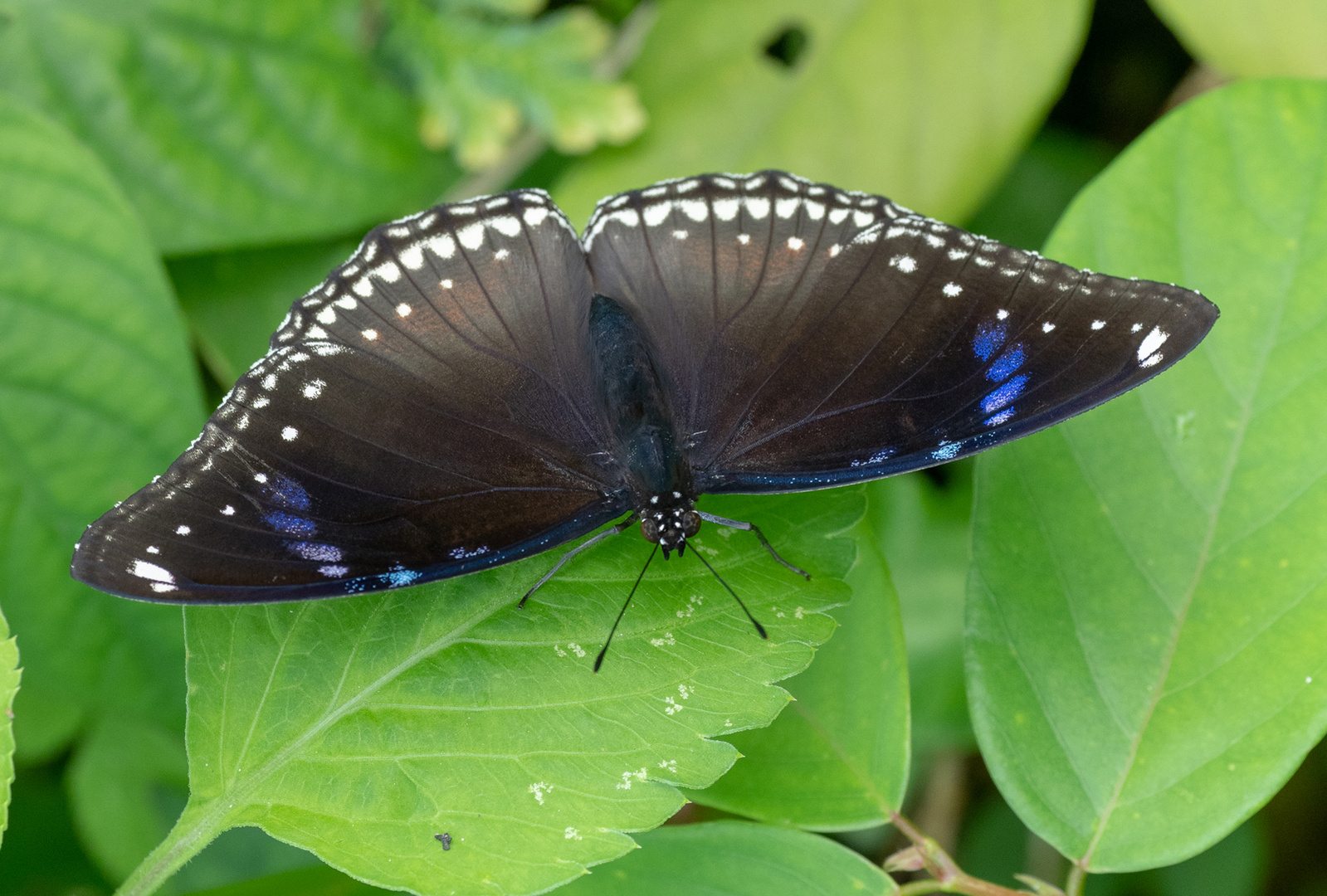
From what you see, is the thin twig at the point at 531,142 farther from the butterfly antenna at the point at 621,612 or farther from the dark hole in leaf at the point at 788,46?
the butterfly antenna at the point at 621,612

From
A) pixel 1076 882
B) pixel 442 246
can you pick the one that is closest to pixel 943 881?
pixel 1076 882

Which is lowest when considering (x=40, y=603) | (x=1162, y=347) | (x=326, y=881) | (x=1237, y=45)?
(x=326, y=881)

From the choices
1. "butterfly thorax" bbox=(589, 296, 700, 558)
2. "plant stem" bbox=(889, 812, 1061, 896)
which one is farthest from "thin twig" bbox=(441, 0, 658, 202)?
"plant stem" bbox=(889, 812, 1061, 896)

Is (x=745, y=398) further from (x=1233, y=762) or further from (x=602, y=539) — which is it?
(x=1233, y=762)

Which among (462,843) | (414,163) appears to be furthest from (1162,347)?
(414,163)

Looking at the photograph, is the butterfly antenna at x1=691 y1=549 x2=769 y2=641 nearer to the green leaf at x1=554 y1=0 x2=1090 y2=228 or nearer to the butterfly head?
the butterfly head

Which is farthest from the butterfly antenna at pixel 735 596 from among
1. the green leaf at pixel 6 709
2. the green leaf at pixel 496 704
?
the green leaf at pixel 6 709
